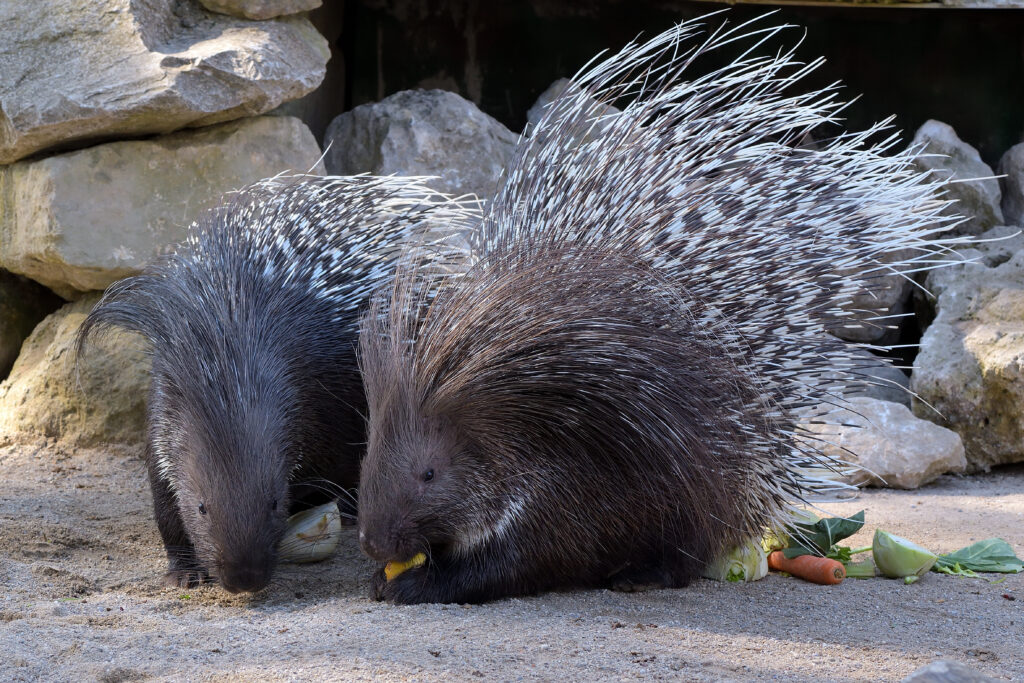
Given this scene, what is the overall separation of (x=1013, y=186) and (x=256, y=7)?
4416 mm

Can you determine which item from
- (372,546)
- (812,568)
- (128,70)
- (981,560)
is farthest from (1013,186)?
(372,546)

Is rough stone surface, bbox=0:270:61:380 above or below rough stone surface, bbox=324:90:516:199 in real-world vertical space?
below

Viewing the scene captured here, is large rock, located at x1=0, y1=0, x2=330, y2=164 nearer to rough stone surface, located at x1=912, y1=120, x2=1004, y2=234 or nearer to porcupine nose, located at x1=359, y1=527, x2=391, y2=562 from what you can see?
porcupine nose, located at x1=359, y1=527, x2=391, y2=562

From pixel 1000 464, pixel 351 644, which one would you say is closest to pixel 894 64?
pixel 1000 464

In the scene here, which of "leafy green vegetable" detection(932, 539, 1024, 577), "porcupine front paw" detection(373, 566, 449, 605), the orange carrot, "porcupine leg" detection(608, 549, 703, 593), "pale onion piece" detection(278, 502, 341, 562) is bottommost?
"leafy green vegetable" detection(932, 539, 1024, 577)

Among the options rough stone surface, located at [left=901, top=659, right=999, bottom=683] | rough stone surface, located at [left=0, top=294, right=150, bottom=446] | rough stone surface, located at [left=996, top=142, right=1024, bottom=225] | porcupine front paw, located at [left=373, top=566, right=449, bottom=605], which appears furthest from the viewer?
rough stone surface, located at [left=996, top=142, right=1024, bottom=225]

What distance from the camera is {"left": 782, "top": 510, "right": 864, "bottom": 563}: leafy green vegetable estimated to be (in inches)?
120

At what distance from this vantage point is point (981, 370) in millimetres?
4734

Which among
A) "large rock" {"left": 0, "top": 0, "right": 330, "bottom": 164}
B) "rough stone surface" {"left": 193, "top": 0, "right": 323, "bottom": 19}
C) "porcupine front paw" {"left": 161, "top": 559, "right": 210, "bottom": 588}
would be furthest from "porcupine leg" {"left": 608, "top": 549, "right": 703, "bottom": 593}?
"rough stone surface" {"left": 193, "top": 0, "right": 323, "bottom": 19}

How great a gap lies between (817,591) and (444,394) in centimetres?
119

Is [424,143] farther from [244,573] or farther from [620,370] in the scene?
[244,573]

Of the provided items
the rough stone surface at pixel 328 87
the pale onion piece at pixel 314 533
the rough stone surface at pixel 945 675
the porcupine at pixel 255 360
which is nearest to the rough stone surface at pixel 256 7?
the rough stone surface at pixel 328 87

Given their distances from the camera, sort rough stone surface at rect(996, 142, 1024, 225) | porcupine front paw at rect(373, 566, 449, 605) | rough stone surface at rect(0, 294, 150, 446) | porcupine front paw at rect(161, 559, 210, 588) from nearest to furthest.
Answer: porcupine front paw at rect(373, 566, 449, 605)
porcupine front paw at rect(161, 559, 210, 588)
rough stone surface at rect(0, 294, 150, 446)
rough stone surface at rect(996, 142, 1024, 225)

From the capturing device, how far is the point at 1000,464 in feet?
16.0
